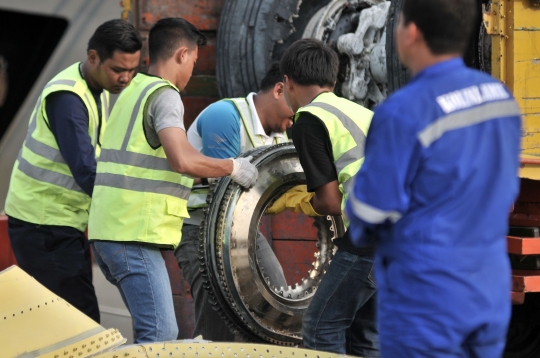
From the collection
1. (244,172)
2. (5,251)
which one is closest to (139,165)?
(244,172)

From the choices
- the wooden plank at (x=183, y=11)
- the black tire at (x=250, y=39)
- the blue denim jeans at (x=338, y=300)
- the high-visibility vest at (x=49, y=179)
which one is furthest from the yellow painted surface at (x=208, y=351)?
the wooden plank at (x=183, y=11)

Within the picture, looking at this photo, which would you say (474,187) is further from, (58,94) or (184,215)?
(58,94)

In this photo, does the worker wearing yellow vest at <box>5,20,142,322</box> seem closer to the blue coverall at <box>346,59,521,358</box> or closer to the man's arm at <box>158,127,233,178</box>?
the man's arm at <box>158,127,233,178</box>

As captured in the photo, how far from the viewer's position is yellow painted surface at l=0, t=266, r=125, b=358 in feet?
10.6

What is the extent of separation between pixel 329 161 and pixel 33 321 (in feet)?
4.32

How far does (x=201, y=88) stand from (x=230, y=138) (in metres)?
3.50

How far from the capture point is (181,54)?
4.01m

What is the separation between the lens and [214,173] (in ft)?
12.5

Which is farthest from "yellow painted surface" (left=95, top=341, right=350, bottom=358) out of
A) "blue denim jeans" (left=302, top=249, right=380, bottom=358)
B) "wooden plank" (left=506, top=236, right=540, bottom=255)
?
"wooden plank" (left=506, top=236, right=540, bottom=255)

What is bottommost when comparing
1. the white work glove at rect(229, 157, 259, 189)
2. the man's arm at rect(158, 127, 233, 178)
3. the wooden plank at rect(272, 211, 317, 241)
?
the wooden plank at rect(272, 211, 317, 241)

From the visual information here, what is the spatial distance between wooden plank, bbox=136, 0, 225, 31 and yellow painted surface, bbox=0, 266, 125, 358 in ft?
15.0

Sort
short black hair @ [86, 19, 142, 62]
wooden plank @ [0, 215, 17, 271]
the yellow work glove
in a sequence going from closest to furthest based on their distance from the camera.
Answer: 1. the yellow work glove
2. short black hair @ [86, 19, 142, 62]
3. wooden plank @ [0, 215, 17, 271]

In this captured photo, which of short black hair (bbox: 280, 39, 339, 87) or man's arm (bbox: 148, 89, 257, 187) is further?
short black hair (bbox: 280, 39, 339, 87)

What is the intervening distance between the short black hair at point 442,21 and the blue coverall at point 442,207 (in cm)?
5
